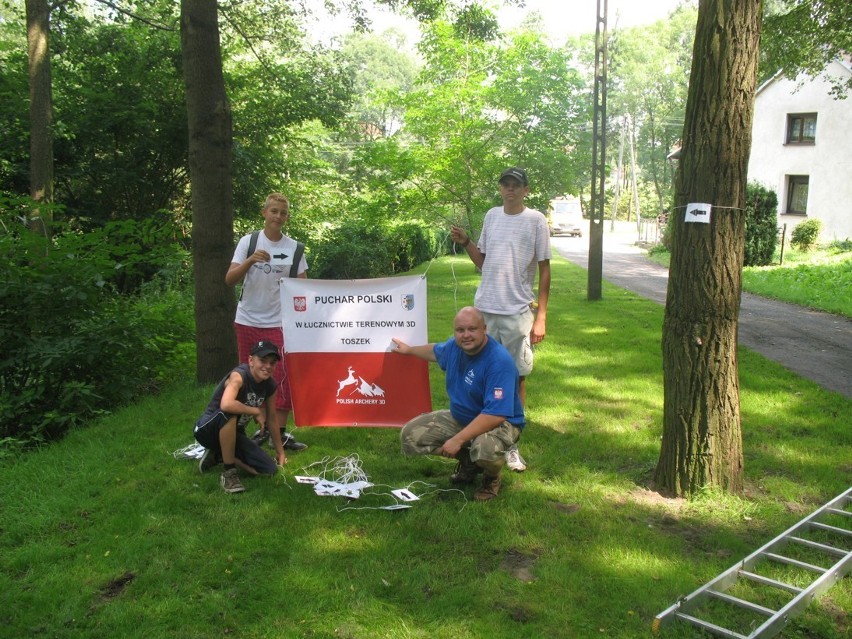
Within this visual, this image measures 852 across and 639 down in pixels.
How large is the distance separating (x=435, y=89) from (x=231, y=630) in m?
16.4

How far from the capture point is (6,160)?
12.5 meters

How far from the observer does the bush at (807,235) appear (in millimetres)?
A: 25953

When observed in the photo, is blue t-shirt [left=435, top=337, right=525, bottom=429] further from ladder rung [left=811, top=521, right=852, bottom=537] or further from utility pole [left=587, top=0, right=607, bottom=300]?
utility pole [left=587, top=0, right=607, bottom=300]

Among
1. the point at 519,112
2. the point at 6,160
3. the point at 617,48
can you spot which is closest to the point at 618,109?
the point at 617,48

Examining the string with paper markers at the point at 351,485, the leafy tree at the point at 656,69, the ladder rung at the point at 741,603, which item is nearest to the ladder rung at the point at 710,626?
the ladder rung at the point at 741,603

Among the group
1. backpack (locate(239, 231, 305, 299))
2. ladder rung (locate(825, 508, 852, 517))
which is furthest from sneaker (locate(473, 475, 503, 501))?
backpack (locate(239, 231, 305, 299))

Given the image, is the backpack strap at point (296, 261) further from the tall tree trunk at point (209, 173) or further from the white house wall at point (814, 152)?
the white house wall at point (814, 152)

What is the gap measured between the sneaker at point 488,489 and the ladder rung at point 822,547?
160 cm

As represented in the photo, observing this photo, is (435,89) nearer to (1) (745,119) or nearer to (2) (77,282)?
(2) (77,282)

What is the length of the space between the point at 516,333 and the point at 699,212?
1.44 m

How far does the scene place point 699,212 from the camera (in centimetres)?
429

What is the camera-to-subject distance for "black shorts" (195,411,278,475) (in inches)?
184

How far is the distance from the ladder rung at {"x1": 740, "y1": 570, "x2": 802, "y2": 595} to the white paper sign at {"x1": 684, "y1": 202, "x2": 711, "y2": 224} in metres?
1.95

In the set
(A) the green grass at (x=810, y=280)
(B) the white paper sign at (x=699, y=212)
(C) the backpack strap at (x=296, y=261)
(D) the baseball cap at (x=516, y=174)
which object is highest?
A: (D) the baseball cap at (x=516, y=174)
